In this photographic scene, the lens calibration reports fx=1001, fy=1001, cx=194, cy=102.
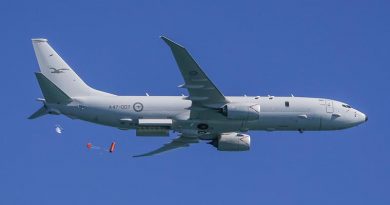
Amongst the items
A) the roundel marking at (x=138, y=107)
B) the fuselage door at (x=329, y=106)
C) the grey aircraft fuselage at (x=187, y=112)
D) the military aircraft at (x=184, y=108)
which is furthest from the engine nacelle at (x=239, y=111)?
the fuselage door at (x=329, y=106)

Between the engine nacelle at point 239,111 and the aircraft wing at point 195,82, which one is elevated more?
the aircraft wing at point 195,82

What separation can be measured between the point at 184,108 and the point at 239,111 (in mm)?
5026

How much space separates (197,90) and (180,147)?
13.2 meters

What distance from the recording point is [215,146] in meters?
→ 96.1

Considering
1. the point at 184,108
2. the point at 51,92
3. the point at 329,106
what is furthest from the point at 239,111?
the point at 51,92

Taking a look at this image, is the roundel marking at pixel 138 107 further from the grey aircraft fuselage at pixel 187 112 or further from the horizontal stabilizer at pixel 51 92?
the horizontal stabilizer at pixel 51 92

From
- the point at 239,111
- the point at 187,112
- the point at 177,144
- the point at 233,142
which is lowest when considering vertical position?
the point at 177,144

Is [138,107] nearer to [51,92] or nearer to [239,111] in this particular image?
[51,92]

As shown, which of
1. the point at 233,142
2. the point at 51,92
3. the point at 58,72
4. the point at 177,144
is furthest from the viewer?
the point at 177,144

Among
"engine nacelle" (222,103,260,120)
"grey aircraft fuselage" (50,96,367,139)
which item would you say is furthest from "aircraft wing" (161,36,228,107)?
"grey aircraft fuselage" (50,96,367,139)

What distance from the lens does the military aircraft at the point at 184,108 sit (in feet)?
286

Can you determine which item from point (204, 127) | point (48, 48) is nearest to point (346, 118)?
point (204, 127)

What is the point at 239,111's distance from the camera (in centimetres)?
8756

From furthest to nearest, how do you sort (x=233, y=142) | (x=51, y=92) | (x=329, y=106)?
(x=233, y=142), (x=329, y=106), (x=51, y=92)
